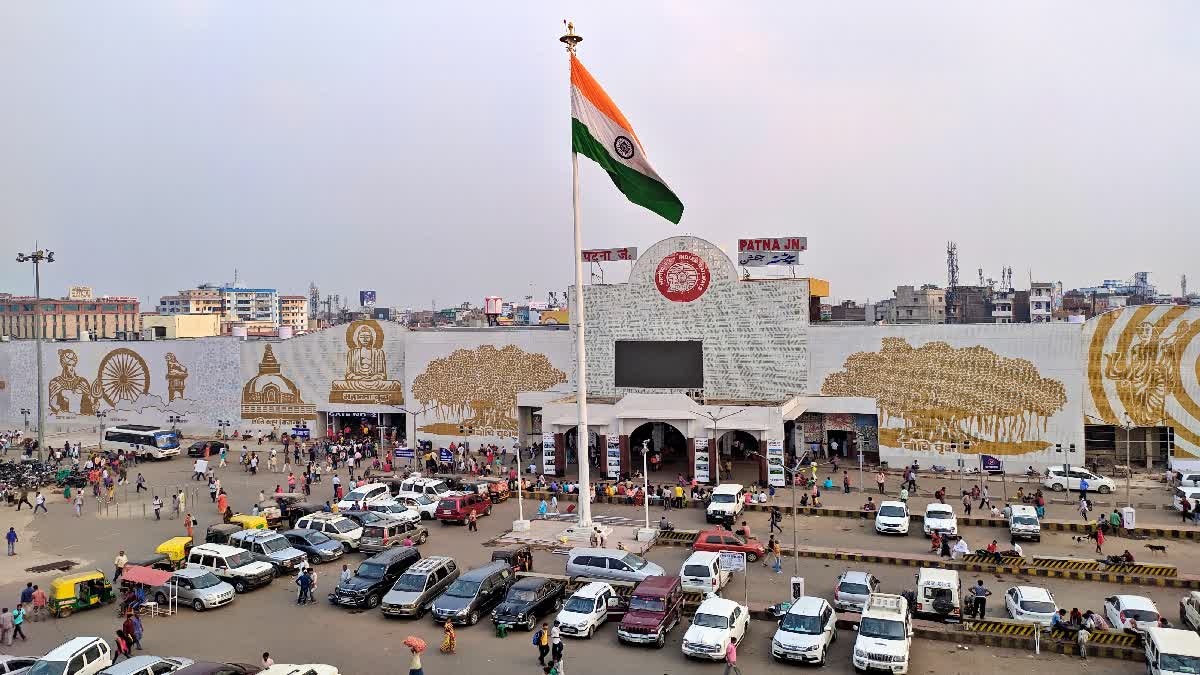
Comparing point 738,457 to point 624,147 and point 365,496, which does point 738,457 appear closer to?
point 365,496

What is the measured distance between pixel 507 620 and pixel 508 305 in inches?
4990

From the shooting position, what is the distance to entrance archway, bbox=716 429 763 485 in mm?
45219

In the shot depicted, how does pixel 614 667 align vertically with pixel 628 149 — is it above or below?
below

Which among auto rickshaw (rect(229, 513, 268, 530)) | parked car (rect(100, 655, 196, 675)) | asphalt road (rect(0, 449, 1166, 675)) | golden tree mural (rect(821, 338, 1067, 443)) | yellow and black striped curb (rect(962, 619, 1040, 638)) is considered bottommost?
asphalt road (rect(0, 449, 1166, 675))

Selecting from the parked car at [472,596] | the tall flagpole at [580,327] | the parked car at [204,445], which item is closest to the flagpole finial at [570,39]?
the tall flagpole at [580,327]

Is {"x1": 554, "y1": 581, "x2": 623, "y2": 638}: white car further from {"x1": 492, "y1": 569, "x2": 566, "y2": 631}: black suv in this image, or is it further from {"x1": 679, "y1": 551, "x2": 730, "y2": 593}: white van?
{"x1": 679, "y1": 551, "x2": 730, "y2": 593}: white van

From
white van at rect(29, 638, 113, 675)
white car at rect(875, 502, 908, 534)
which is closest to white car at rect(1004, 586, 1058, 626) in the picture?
white car at rect(875, 502, 908, 534)

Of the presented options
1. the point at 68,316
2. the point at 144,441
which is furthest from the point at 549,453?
the point at 68,316

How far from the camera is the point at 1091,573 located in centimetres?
2811

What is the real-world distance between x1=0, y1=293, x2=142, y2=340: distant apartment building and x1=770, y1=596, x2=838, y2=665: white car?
160178mm

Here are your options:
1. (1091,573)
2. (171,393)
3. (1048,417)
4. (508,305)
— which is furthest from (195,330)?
(1091,573)

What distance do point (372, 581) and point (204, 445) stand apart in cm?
3754

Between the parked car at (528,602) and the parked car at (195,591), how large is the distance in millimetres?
8185

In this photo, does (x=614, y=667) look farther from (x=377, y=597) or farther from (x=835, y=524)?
(x=835, y=524)
